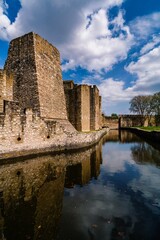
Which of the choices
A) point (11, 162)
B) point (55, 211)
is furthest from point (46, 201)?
point (11, 162)

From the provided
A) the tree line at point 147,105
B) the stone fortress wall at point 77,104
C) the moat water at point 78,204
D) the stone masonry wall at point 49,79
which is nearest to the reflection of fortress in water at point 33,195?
the moat water at point 78,204

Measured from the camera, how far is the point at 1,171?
790 cm

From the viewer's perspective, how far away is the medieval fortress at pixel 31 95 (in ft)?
35.7

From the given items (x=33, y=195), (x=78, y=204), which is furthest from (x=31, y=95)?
(x=78, y=204)

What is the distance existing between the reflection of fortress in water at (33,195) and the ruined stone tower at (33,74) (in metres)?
6.38

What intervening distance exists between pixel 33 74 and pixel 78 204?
39.1 ft

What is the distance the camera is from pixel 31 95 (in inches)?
570

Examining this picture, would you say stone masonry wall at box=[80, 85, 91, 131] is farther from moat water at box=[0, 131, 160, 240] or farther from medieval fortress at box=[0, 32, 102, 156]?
moat water at box=[0, 131, 160, 240]

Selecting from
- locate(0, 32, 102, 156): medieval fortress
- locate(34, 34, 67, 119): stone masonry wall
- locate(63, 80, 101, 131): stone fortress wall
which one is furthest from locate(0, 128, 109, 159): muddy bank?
locate(63, 80, 101, 131): stone fortress wall

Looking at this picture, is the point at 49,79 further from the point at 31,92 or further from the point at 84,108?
the point at 84,108

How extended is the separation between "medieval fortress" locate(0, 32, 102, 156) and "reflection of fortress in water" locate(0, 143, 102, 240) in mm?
2701

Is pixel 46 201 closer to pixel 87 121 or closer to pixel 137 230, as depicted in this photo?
pixel 137 230

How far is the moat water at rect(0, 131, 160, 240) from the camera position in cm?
379

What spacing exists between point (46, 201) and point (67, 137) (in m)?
9.21
